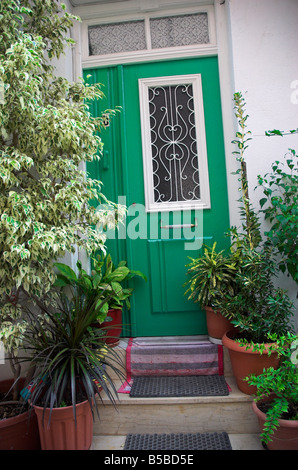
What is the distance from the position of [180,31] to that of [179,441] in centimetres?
334

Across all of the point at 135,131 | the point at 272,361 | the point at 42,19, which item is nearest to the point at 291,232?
the point at 272,361

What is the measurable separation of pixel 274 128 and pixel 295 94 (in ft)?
1.08

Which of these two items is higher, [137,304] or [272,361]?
[137,304]

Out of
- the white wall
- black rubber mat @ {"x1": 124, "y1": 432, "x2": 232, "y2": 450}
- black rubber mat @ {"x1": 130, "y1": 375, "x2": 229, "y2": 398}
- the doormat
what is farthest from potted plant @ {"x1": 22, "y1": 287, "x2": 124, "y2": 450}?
the white wall

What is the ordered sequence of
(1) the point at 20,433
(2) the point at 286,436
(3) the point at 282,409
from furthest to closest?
1. (1) the point at 20,433
2. (2) the point at 286,436
3. (3) the point at 282,409

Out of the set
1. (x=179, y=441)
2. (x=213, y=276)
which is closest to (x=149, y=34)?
(x=213, y=276)

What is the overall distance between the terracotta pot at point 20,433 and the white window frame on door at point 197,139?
73.9 inches

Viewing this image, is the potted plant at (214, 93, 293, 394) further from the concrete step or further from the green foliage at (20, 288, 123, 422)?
the green foliage at (20, 288, 123, 422)

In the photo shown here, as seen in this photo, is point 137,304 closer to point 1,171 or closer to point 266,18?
point 1,171

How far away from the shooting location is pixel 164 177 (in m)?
3.25

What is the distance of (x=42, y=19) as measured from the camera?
265 centimetres

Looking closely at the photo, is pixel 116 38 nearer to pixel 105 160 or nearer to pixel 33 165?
pixel 105 160

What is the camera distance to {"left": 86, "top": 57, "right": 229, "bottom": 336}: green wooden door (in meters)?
3.18

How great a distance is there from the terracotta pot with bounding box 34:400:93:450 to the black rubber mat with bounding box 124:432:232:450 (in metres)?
0.34
